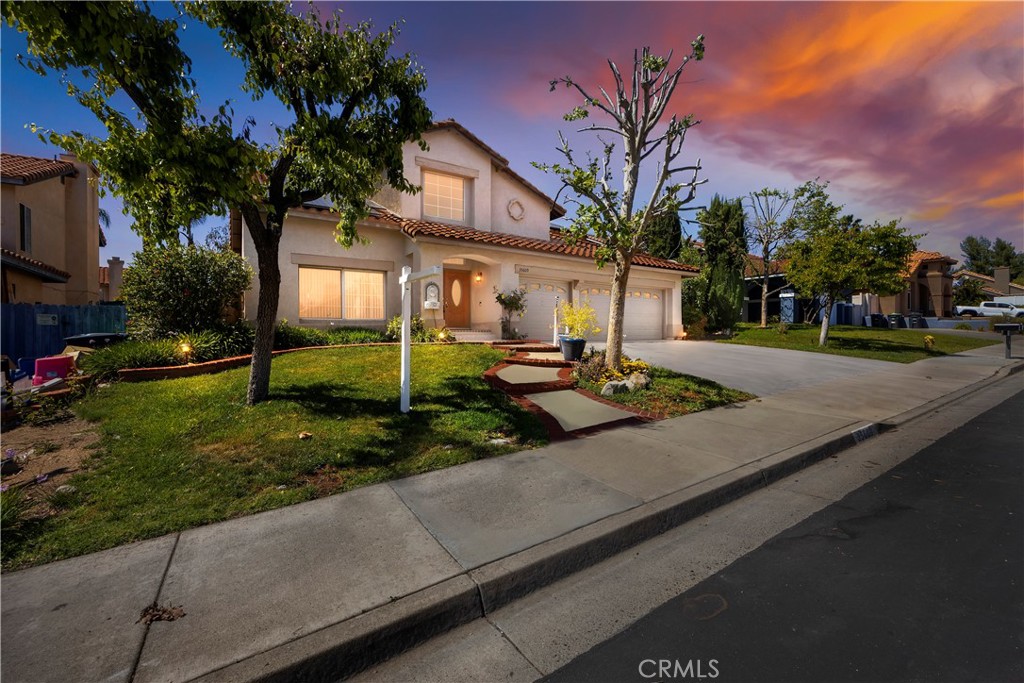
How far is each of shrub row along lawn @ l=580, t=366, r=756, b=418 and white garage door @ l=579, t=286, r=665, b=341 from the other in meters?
8.02

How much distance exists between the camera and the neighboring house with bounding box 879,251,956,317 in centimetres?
3512

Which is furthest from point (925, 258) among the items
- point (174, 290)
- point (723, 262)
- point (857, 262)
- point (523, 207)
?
point (174, 290)

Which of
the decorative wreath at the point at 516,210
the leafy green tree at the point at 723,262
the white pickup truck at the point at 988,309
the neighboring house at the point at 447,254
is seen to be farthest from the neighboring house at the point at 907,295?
the decorative wreath at the point at 516,210

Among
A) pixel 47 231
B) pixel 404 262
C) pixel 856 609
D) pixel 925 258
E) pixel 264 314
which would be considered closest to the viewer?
pixel 856 609

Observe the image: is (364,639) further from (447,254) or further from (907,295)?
(907,295)

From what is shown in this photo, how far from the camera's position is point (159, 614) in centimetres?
236

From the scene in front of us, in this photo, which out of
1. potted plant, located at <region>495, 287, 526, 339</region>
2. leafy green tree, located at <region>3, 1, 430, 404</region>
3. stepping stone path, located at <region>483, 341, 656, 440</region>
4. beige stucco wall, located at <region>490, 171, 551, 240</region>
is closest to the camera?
leafy green tree, located at <region>3, 1, 430, 404</region>

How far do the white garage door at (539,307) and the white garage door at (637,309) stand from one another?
1.59 metres

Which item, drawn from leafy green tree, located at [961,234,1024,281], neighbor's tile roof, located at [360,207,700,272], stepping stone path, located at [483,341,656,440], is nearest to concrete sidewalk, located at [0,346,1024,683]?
stepping stone path, located at [483,341,656,440]

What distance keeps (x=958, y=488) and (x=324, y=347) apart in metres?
11.5

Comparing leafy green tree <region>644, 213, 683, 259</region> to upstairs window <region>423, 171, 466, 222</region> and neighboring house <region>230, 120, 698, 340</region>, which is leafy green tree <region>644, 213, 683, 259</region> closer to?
neighboring house <region>230, 120, 698, 340</region>

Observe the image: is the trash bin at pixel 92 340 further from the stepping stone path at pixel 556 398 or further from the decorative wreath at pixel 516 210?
the decorative wreath at pixel 516 210

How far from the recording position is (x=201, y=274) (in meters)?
10.3

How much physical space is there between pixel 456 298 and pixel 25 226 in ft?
49.7
